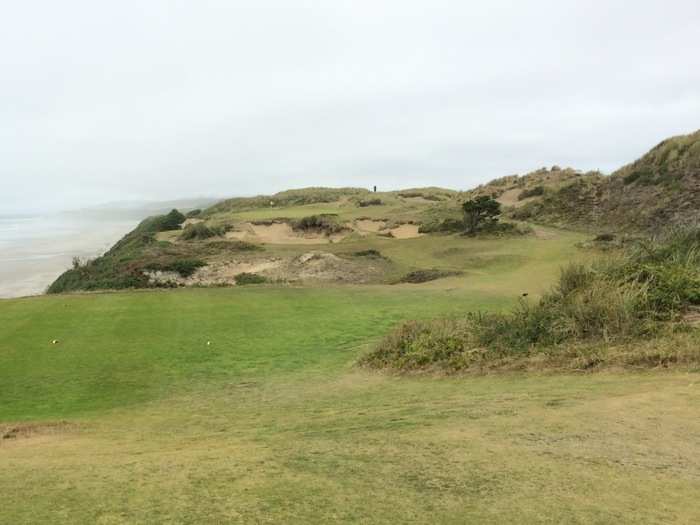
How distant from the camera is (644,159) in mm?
37875

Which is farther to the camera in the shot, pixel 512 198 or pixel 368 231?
pixel 512 198

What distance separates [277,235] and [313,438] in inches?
1588

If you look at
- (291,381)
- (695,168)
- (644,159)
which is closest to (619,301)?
(291,381)

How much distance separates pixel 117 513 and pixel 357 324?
11.5 meters

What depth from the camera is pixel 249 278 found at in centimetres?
2853

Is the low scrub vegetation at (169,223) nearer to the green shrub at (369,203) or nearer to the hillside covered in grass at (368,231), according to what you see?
the hillside covered in grass at (368,231)

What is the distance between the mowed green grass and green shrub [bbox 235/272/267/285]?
13.8 metres

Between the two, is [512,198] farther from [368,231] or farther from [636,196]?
[636,196]

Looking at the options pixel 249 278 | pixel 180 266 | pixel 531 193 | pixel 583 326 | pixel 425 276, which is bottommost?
pixel 583 326

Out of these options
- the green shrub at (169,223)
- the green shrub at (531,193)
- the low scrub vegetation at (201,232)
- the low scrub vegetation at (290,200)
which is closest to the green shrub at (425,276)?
the low scrub vegetation at (201,232)

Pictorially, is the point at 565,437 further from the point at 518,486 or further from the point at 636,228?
the point at 636,228

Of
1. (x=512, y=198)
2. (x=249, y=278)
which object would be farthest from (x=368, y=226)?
(x=249, y=278)

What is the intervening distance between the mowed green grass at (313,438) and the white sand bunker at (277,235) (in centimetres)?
3001

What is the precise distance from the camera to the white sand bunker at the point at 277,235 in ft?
144
